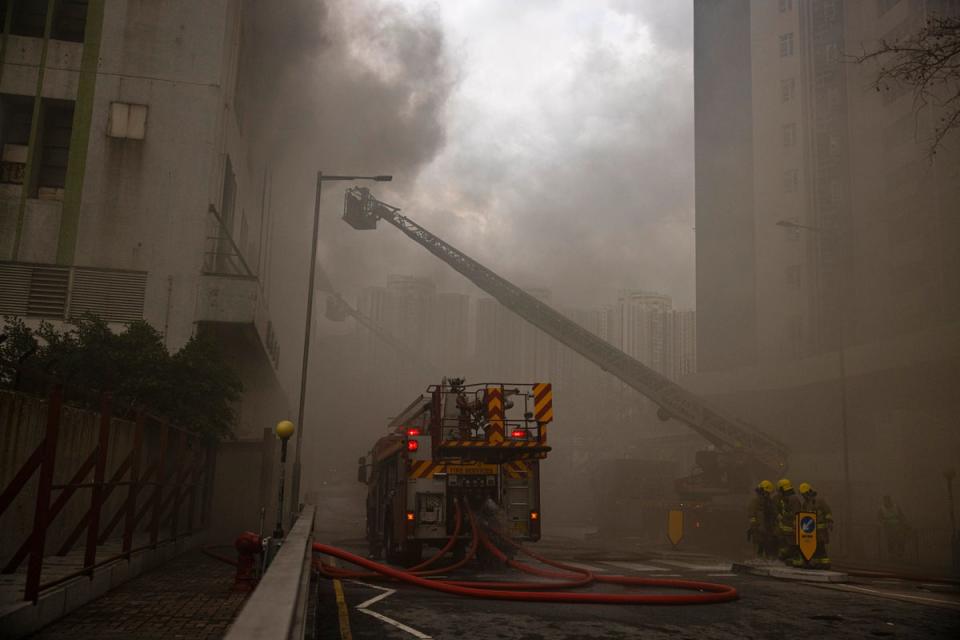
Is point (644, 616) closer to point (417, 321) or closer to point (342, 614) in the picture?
point (342, 614)

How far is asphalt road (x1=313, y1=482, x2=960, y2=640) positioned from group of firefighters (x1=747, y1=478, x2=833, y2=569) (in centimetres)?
175

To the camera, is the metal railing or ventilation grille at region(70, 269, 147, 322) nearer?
the metal railing

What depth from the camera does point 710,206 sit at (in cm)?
5962

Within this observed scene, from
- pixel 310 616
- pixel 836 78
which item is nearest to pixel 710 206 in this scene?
pixel 836 78

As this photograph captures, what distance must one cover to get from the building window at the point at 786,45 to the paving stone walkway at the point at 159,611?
50770 mm

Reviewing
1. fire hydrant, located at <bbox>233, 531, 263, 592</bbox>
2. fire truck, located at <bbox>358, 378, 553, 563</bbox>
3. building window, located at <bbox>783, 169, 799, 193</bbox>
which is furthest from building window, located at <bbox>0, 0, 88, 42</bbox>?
building window, located at <bbox>783, 169, 799, 193</bbox>

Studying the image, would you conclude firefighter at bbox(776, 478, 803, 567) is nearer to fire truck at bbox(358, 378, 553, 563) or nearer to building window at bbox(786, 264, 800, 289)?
fire truck at bbox(358, 378, 553, 563)

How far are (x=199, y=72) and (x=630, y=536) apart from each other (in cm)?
1950

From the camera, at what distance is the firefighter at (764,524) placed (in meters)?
15.0

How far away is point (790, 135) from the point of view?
52.1m

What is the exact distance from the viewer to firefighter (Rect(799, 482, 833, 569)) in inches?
541

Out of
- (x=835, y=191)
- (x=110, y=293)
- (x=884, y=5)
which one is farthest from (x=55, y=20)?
(x=835, y=191)

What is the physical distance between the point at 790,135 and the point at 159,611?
168 ft

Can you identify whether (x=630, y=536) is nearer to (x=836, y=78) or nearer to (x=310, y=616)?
(x=310, y=616)
